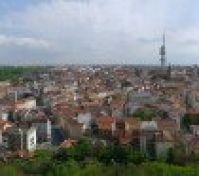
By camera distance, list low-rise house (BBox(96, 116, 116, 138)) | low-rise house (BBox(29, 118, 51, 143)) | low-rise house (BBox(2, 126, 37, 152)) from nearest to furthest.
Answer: low-rise house (BBox(2, 126, 37, 152)), low-rise house (BBox(96, 116, 116, 138)), low-rise house (BBox(29, 118, 51, 143))

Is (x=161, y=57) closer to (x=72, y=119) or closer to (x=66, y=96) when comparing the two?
(x=66, y=96)

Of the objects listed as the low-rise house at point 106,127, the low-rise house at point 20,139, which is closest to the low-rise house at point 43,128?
the low-rise house at point 20,139

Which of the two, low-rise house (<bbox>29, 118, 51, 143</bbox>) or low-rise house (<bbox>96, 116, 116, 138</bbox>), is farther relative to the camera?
low-rise house (<bbox>29, 118, 51, 143</bbox>)

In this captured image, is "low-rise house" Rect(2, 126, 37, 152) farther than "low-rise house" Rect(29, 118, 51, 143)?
No

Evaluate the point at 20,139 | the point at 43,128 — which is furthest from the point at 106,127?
the point at 20,139

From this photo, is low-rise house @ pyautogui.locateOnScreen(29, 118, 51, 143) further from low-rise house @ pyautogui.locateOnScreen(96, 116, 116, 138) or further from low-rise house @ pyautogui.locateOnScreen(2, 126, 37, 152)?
low-rise house @ pyautogui.locateOnScreen(96, 116, 116, 138)

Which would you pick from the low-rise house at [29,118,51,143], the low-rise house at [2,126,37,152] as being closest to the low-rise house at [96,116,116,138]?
the low-rise house at [29,118,51,143]

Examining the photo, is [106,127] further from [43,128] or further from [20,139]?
[20,139]

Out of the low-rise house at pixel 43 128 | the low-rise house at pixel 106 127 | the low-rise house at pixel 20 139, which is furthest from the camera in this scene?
the low-rise house at pixel 43 128

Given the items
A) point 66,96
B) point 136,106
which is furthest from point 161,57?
point 136,106

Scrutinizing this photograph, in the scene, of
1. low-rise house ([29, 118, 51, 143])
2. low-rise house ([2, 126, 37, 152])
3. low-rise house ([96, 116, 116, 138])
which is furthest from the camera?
low-rise house ([29, 118, 51, 143])

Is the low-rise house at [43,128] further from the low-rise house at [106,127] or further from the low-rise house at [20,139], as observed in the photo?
the low-rise house at [106,127]
